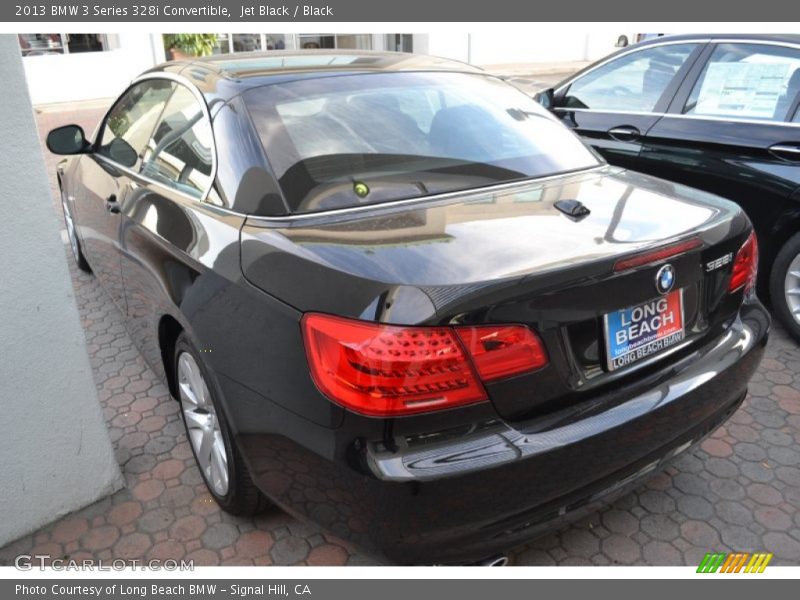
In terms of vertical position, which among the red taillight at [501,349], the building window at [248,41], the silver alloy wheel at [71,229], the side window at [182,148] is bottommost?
the silver alloy wheel at [71,229]

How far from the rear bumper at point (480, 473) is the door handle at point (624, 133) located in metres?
2.61

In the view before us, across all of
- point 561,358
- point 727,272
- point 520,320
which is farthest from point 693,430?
point 520,320

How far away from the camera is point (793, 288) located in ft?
12.5

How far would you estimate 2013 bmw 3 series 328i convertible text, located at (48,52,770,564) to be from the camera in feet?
5.83

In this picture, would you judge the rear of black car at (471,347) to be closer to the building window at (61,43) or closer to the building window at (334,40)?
the building window at (61,43)

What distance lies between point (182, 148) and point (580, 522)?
2203 millimetres

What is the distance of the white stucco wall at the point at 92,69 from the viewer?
13852 millimetres

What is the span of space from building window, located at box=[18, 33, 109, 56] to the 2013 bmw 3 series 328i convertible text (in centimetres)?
1310

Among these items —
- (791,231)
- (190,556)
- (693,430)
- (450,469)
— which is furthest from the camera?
(791,231)

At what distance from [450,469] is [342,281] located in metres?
0.58

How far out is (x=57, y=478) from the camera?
264 centimetres

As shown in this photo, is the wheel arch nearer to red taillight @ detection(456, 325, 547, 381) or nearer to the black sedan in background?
red taillight @ detection(456, 325, 547, 381)

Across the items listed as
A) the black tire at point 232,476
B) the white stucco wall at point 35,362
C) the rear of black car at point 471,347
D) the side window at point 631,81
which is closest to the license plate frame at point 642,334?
the rear of black car at point 471,347

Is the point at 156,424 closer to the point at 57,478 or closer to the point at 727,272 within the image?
the point at 57,478
